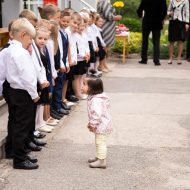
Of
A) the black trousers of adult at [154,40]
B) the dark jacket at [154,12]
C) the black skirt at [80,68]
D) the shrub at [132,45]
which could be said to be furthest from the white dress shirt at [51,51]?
the shrub at [132,45]

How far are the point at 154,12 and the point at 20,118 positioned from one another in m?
9.29

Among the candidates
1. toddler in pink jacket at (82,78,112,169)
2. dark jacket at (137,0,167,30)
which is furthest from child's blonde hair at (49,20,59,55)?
dark jacket at (137,0,167,30)

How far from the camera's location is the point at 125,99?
9.73m

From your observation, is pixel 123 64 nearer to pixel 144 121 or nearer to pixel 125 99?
pixel 125 99

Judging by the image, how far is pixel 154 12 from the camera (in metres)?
14.1

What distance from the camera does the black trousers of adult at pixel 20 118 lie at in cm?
536

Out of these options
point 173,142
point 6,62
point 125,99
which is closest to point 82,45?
point 125,99

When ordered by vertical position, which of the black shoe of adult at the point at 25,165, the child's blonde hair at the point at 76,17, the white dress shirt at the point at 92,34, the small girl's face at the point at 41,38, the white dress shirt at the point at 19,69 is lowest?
the black shoe of adult at the point at 25,165

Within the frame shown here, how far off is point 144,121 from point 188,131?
0.80 metres

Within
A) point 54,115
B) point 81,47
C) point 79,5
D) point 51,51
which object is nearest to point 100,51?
point 79,5

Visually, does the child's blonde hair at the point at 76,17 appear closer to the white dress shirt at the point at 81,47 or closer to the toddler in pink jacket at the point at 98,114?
the white dress shirt at the point at 81,47

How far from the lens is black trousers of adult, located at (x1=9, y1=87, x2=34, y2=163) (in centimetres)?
536

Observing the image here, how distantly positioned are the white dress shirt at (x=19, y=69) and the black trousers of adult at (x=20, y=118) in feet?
0.25

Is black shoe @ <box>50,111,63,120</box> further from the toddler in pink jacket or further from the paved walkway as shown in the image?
the toddler in pink jacket
